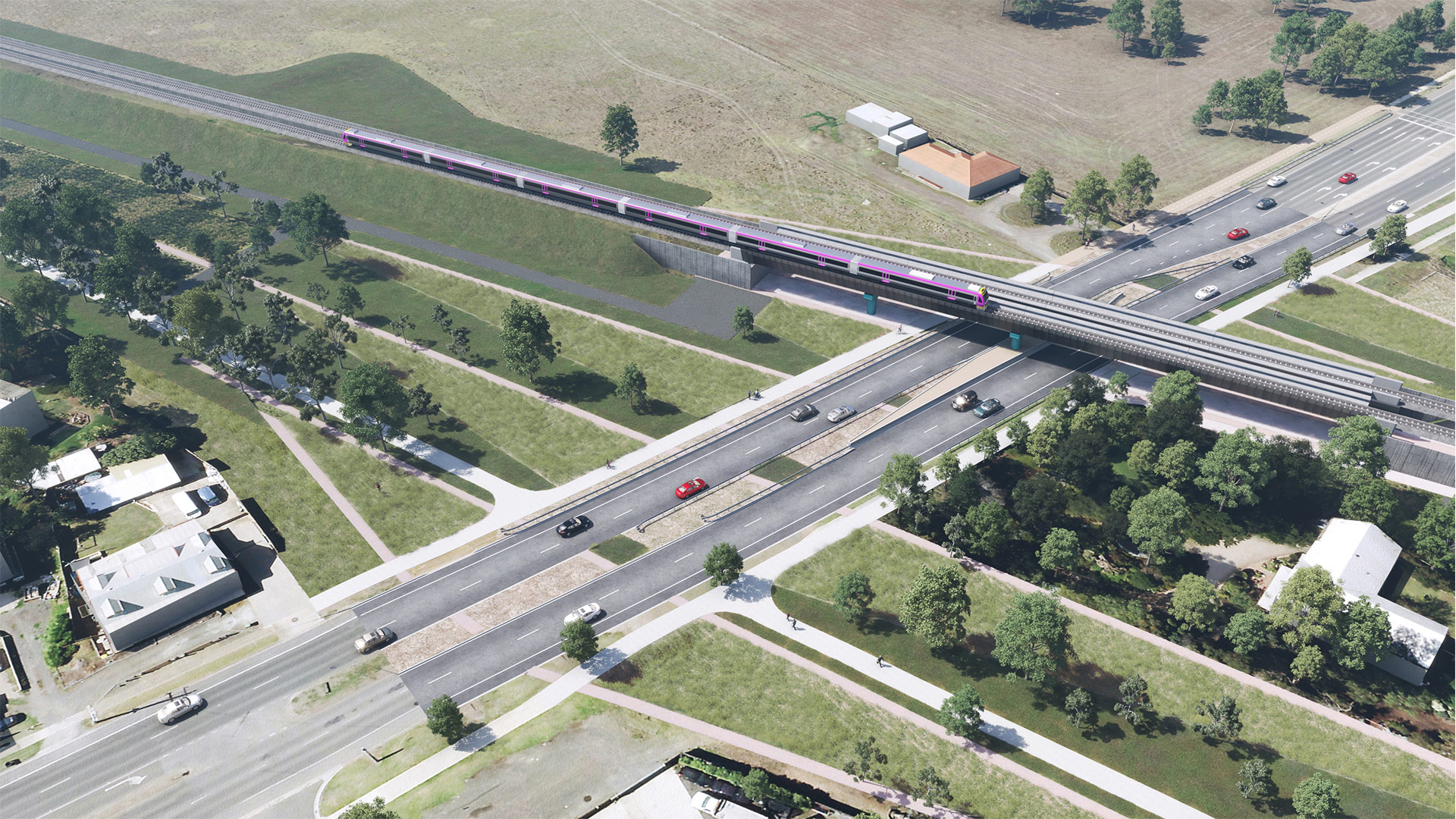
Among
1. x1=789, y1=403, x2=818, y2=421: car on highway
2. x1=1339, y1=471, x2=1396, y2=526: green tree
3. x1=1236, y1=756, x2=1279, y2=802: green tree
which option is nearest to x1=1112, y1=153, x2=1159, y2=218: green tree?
x1=1339, y1=471, x2=1396, y2=526: green tree

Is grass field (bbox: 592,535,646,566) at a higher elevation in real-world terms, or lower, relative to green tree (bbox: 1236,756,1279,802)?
higher

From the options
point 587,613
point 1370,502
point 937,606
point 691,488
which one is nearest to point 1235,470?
point 1370,502

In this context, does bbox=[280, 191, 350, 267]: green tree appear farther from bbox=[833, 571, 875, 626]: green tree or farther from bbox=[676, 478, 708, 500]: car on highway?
bbox=[833, 571, 875, 626]: green tree

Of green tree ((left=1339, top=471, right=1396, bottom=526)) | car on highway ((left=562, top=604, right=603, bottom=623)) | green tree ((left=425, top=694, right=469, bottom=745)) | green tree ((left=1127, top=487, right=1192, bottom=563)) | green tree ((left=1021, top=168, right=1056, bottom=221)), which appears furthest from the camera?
green tree ((left=1021, top=168, right=1056, bottom=221))

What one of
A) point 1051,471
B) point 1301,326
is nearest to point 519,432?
point 1051,471

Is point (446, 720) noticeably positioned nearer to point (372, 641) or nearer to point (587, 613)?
point (372, 641)

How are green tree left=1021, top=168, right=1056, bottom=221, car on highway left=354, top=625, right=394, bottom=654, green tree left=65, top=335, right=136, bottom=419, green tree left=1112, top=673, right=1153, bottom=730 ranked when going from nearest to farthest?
green tree left=1112, top=673, right=1153, bottom=730 → car on highway left=354, top=625, right=394, bottom=654 → green tree left=65, top=335, right=136, bottom=419 → green tree left=1021, top=168, right=1056, bottom=221
